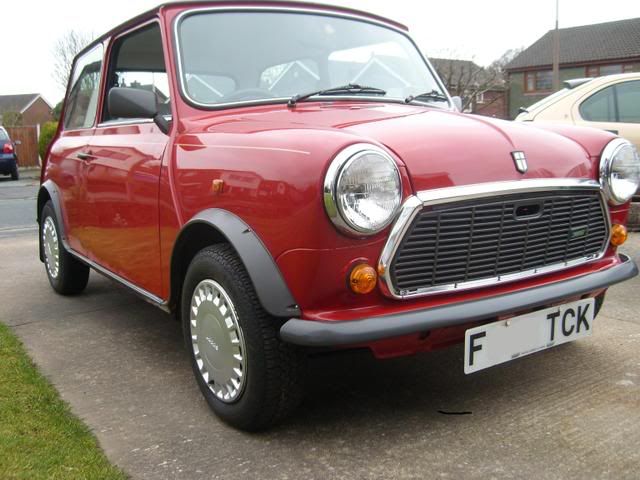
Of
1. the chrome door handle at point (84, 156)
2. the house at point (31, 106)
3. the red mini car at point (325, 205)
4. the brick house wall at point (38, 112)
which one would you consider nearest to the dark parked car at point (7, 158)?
the chrome door handle at point (84, 156)

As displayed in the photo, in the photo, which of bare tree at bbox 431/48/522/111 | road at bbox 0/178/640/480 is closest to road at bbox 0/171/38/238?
road at bbox 0/178/640/480

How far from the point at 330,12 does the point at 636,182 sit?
5.92 feet

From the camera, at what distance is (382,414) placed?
273 cm

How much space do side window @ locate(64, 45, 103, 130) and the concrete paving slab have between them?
1470 mm

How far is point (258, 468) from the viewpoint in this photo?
2328 millimetres

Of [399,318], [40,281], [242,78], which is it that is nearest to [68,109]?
[40,281]

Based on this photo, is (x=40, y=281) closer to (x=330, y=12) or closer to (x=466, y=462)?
(x=330, y=12)

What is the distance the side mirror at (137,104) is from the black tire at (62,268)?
1848mm

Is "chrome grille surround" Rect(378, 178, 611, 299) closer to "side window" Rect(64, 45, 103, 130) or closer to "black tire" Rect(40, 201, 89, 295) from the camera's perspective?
"side window" Rect(64, 45, 103, 130)

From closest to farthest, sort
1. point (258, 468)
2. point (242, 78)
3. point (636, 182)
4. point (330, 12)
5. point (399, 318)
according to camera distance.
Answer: point (399, 318)
point (258, 468)
point (636, 182)
point (242, 78)
point (330, 12)

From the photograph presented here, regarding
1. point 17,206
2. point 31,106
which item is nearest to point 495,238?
point 17,206

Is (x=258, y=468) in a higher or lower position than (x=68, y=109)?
lower

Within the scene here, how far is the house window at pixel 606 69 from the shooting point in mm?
37750

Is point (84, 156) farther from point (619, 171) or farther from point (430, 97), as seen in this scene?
point (619, 171)
